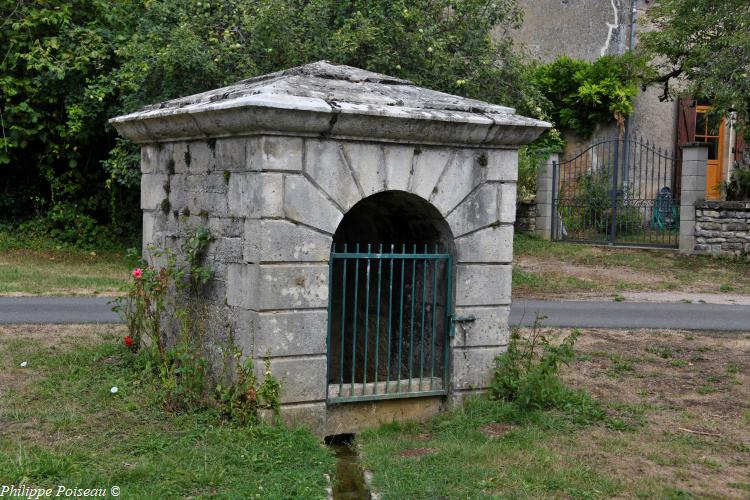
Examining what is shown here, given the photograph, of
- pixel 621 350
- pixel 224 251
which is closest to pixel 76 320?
pixel 224 251

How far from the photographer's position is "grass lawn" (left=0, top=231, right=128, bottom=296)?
410 inches

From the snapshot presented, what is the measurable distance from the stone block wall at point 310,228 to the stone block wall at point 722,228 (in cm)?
983

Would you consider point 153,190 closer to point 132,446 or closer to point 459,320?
point 132,446

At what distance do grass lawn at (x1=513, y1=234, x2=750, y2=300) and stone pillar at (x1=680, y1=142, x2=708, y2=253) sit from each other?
1.08 ft

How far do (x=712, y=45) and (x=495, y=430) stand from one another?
10673 mm

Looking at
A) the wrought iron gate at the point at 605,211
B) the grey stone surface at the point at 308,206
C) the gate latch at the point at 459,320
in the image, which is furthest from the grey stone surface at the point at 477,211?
the wrought iron gate at the point at 605,211

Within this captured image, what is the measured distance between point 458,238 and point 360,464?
163cm

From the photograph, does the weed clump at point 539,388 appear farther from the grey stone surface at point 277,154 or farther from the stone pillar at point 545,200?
the stone pillar at point 545,200

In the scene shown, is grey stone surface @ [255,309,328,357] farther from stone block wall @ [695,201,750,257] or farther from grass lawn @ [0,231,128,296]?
stone block wall @ [695,201,750,257]

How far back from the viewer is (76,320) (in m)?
8.22

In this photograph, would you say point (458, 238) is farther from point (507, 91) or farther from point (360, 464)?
point (507, 91)

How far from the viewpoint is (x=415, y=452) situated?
477 centimetres

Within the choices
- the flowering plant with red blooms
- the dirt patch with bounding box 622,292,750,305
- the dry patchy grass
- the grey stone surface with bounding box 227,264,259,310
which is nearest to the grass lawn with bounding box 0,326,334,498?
the flowering plant with red blooms

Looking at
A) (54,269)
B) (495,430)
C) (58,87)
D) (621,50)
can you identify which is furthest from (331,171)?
(621,50)
